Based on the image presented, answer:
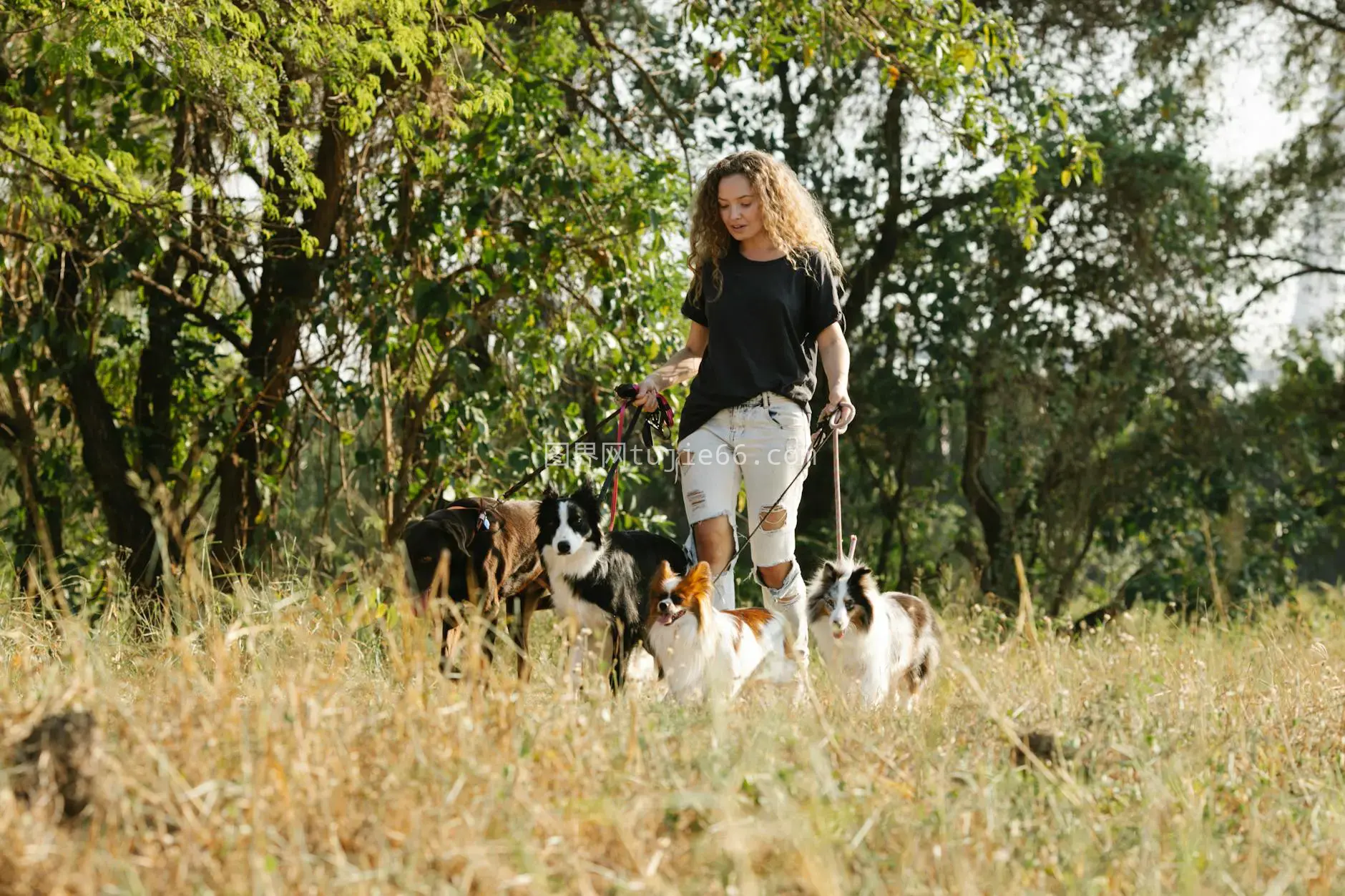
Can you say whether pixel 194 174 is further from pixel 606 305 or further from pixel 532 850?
pixel 532 850

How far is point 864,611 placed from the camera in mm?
5047

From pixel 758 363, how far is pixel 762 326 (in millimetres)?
142

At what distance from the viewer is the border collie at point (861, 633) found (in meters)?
5.00

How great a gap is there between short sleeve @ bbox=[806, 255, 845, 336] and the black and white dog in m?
1.39

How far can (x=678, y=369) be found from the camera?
509cm

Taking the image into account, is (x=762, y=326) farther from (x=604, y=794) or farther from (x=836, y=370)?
(x=604, y=794)

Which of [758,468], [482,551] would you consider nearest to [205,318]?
[482,551]

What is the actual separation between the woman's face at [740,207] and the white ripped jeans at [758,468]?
→ 0.64 metres

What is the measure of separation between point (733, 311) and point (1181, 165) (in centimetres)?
784

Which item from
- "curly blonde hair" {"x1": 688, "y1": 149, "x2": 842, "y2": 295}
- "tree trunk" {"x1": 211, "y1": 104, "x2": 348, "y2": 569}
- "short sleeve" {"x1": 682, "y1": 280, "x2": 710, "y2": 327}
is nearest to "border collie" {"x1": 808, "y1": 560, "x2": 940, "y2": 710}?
"short sleeve" {"x1": 682, "y1": 280, "x2": 710, "y2": 327}

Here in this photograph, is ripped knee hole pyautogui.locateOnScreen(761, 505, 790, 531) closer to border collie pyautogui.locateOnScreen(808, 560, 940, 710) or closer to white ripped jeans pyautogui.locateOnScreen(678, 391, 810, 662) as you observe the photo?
white ripped jeans pyautogui.locateOnScreen(678, 391, 810, 662)

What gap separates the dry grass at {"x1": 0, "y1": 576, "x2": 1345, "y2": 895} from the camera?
2482mm

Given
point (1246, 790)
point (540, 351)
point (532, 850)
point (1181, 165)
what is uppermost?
point (1181, 165)

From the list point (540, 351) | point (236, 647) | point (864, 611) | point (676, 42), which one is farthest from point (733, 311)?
point (676, 42)
